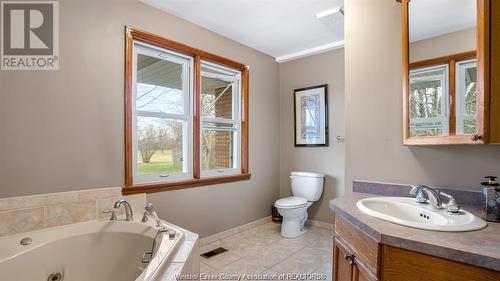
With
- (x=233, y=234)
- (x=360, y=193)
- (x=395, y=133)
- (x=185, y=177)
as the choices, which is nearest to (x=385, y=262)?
(x=360, y=193)

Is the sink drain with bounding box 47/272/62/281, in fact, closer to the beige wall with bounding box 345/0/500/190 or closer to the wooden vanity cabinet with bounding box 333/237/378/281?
the wooden vanity cabinet with bounding box 333/237/378/281

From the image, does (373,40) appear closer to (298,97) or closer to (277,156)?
(298,97)

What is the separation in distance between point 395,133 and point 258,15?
1746 millimetres

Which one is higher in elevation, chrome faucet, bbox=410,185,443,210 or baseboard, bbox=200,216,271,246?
chrome faucet, bbox=410,185,443,210

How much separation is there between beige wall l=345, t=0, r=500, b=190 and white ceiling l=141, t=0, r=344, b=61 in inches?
25.9

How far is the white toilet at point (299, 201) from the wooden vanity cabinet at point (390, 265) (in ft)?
4.98

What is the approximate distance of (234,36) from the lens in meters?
3.08

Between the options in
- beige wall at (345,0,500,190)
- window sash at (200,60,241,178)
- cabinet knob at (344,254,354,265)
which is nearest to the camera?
cabinet knob at (344,254,354,265)

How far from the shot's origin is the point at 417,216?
1.38 meters

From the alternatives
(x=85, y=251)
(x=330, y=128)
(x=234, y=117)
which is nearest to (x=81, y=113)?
(x=85, y=251)

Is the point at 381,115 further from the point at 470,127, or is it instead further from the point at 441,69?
the point at 470,127

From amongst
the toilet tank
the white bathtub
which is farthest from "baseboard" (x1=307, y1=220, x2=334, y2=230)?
the white bathtub

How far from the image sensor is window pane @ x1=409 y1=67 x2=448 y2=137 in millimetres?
1454

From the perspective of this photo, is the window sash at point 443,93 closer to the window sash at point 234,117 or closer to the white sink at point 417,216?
the white sink at point 417,216
